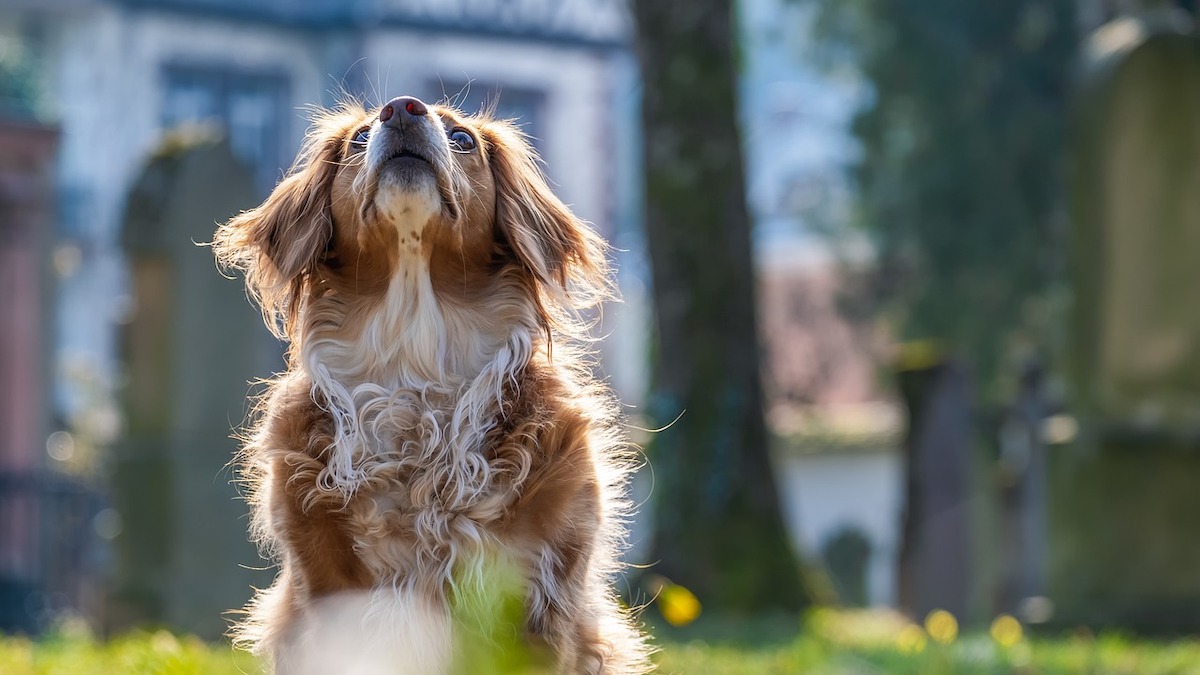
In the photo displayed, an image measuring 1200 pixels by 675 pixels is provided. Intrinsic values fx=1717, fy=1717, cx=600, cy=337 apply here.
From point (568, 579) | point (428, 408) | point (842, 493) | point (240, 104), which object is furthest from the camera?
point (240, 104)

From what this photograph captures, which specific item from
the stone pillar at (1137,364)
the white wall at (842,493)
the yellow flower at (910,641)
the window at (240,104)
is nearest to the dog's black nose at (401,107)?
the yellow flower at (910,641)

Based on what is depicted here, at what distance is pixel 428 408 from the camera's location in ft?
16.3

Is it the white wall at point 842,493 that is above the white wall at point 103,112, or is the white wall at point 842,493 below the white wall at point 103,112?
below

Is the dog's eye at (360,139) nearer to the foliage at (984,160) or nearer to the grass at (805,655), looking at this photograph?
the grass at (805,655)

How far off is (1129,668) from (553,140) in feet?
105

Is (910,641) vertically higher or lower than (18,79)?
lower

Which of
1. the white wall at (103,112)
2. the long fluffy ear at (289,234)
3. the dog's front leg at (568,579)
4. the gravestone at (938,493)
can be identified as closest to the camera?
the dog's front leg at (568,579)

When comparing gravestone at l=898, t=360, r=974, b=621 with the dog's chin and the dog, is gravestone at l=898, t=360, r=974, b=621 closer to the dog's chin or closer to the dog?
the dog

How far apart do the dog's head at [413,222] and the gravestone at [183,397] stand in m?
5.43

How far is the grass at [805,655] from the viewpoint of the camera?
6547mm

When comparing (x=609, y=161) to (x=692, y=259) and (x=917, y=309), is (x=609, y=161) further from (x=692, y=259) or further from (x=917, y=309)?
(x=692, y=259)

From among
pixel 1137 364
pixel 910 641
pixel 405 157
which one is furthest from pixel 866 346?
pixel 405 157

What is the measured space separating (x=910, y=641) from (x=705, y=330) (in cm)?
318

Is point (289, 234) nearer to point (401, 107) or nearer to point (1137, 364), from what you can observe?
point (401, 107)
